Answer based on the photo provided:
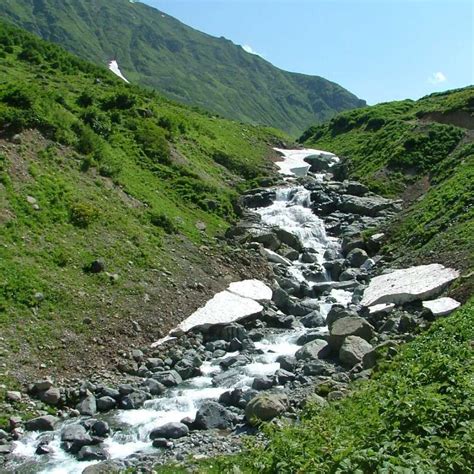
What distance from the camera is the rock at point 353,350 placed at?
67.4ft

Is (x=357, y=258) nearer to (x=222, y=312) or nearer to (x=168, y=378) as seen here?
(x=222, y=312)

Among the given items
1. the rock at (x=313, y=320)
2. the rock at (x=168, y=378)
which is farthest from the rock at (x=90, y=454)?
the rock at (x=313, y=320)

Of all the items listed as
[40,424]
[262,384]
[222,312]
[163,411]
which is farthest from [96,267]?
[262,384]

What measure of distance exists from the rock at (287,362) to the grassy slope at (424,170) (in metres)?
8.12

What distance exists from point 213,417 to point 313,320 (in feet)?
37.4

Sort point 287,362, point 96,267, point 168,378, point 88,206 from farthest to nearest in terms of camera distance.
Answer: point 88,206, point 96,267, point 287,362, point 168,378

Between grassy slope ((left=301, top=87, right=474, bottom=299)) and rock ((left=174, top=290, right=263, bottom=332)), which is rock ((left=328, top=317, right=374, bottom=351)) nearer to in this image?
grassy slope ((left=301, top=87, right=474, bottom=299))

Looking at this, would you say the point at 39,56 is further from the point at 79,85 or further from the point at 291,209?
the point at 291,209

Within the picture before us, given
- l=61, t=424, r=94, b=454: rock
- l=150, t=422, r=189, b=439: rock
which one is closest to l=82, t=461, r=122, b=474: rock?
l=61, t=424, r=94, b=454: rock

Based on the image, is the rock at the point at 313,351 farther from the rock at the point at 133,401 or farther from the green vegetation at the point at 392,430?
the rock at the point at 133,401

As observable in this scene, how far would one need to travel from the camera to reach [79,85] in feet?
169

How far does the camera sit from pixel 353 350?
20812 millimetres

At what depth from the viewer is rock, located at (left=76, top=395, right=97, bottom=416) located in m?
17.5

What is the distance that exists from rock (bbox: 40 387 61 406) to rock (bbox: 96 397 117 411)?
53.1 inches
